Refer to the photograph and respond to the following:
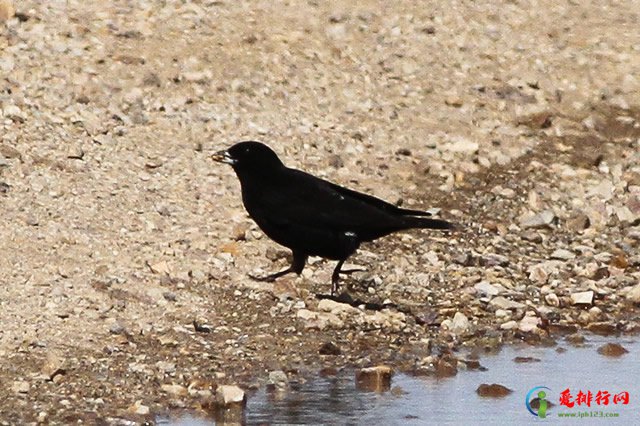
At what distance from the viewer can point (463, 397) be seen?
869cm

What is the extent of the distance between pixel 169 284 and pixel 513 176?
366 cm

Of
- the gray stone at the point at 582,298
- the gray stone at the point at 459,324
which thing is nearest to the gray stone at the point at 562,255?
the gray stone at the point at 582,298

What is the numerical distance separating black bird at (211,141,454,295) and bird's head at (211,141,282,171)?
0.02m

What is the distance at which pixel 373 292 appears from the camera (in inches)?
409

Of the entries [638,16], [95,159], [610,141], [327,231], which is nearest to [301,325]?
[327,231]

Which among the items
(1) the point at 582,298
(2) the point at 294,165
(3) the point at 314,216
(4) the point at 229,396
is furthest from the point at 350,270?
(4) the point at 229,396

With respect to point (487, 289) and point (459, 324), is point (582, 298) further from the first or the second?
point (459, 324)

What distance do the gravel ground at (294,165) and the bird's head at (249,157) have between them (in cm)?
50

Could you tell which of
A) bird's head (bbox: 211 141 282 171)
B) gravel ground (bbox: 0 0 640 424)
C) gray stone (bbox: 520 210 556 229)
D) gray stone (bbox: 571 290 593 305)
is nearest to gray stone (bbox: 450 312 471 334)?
gravel ground (bbox: 0 0 640 424)

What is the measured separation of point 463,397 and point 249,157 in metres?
2.40

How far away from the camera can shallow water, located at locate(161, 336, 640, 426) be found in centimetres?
827

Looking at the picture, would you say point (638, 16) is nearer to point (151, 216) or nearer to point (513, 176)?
point (513, 176)

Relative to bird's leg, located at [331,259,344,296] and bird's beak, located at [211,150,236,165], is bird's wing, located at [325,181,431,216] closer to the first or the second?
bird's leg, located at [331,259,344,296]

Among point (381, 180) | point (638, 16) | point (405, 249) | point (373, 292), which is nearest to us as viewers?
point (373, 292)
